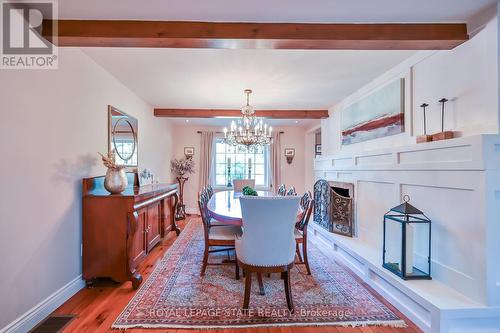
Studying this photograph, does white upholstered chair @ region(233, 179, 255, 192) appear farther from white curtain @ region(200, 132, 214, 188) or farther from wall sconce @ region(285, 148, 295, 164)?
wall sconce @ region(285, 148, 295, 164)

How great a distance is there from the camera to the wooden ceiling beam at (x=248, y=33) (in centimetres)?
195

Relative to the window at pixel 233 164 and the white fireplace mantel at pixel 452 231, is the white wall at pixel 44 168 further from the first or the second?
the window at pixel 233 164

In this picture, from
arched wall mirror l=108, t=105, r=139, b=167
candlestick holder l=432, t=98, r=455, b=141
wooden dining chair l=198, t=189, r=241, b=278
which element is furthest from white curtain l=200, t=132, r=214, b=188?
candlestick holder l=432, t=98, r=455, b=141

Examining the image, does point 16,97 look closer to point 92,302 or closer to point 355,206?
point 92,302

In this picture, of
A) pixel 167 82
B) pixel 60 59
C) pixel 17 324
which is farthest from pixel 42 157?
pixel 167 82

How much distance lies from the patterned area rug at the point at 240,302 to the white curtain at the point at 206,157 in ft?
11.8

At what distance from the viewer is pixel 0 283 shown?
64.3 inches

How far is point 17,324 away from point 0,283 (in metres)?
0.35

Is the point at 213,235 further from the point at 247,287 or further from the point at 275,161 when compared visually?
the point at 275,161

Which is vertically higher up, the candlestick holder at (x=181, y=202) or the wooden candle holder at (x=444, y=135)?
the wooden candle holder at (x=444, y=135)

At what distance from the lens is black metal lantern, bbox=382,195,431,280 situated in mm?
2158

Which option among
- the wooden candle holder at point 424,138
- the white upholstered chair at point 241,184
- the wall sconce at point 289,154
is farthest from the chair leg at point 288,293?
the wall sconce at point 289,154

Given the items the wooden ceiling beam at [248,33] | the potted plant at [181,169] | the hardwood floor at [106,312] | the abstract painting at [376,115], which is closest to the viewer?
the hardwood floor at [106,312]

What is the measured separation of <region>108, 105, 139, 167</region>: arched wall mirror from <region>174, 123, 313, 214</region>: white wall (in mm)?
2626
